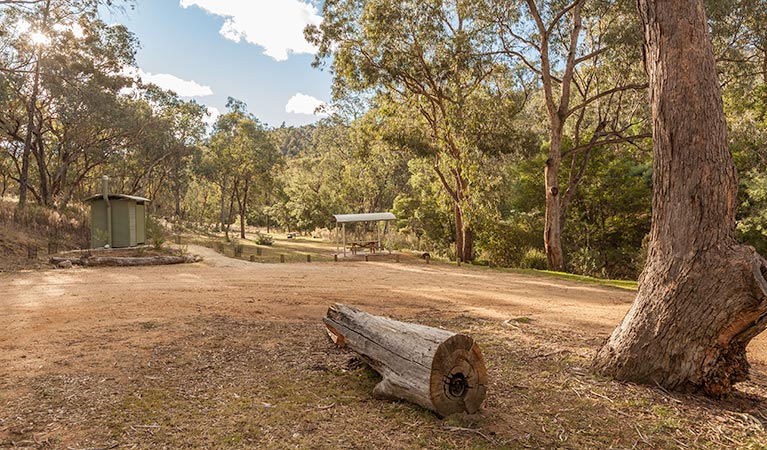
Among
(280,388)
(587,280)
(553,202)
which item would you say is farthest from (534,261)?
(280,388)

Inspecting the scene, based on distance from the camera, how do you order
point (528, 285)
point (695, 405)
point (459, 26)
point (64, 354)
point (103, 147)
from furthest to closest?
Answer: point (103, 147) → point (459, 26) → point (528, 285) → point (64, 354) → point (695, 405)

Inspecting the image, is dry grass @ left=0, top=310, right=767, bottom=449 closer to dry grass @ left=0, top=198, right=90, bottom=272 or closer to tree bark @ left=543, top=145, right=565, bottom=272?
dry grass @ left=0, top=198, right=90, bottom=272

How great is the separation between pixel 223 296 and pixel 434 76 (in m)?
12.9

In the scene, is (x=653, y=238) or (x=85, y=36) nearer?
(x=653, y=238)

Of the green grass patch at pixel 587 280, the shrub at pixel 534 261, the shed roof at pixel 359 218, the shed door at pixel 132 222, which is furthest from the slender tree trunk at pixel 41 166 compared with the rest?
the green grass patch at pixel 587 280

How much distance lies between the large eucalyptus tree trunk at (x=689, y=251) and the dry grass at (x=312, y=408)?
30 cm

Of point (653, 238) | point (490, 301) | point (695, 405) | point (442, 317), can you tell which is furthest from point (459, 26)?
point (695, 405)

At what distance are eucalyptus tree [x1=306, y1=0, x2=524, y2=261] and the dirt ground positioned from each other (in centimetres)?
1153

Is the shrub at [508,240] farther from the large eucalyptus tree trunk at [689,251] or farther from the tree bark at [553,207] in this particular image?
the large eucalyptus tree trunk at [689,251]

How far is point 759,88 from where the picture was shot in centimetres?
2000

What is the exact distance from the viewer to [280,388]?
13.6 ft

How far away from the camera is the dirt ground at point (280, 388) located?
3.28 m

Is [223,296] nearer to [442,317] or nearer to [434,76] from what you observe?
[442,317]

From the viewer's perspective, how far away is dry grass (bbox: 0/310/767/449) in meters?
3.23
